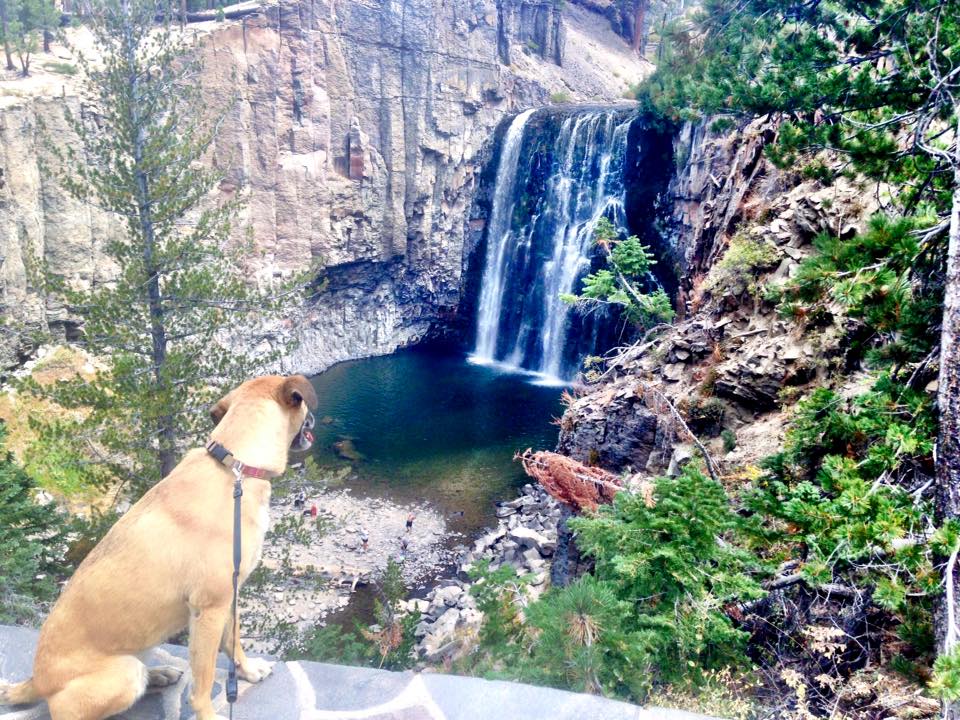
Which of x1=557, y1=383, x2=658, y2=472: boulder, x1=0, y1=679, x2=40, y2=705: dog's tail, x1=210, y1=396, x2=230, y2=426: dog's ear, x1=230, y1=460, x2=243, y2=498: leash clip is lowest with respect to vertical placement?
x1=557, y1=383, x2=658, y2=472: boulder

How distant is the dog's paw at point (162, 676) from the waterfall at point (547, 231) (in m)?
26.2

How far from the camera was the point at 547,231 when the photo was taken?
3123 cm

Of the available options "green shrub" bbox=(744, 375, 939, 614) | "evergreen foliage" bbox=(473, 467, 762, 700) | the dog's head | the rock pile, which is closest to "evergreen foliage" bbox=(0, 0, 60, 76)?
the rock pile

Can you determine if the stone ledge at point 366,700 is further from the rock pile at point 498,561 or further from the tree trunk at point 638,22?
the tree trunk at point 638,22

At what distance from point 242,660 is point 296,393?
4.61ft

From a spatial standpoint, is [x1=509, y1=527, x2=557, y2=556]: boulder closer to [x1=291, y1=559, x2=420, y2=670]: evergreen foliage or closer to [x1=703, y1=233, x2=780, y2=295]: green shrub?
[x1=291, y1=559, x2=420, y2=670]: evergreen foliage

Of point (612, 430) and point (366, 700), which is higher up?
point (366, 700)

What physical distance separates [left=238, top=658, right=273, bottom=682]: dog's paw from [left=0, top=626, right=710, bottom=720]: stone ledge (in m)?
0.04

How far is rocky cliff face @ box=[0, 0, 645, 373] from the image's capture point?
2834 centimetres

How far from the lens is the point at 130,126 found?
1146 cm

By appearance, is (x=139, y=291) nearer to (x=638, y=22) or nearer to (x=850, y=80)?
(x=850, y=80)

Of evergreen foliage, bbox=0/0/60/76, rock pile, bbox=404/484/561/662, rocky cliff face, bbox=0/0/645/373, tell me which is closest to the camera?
rock pile, bbox=404/484/561/662

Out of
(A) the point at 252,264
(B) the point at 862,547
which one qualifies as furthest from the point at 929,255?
(A) the point at 252,264

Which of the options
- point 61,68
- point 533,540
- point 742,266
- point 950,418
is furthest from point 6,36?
point 950,418
